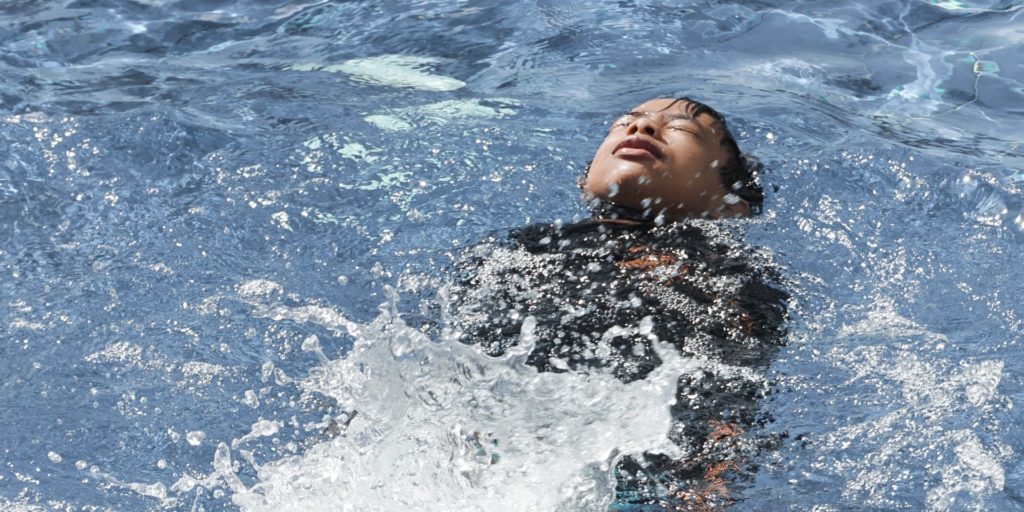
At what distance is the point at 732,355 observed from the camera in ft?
10.3

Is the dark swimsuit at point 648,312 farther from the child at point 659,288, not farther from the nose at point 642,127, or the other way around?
the nose at point 642,127

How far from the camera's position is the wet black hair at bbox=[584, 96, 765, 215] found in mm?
3973

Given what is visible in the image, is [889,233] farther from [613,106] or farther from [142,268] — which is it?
[142,268]

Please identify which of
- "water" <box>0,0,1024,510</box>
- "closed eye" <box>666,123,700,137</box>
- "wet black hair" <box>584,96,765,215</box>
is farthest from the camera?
"wet black hair" <box>584,96,765,215</box>

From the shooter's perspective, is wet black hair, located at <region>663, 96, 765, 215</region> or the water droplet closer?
the water droplet

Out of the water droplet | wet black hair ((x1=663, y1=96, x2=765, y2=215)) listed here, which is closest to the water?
the water droplet

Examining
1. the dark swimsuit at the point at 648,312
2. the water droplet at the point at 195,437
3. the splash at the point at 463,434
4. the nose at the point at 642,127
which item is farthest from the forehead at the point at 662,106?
the water droplet at the point at 195,437

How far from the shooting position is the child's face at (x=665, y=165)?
373 centimetres

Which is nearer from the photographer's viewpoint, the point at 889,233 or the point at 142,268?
the point at 142,268

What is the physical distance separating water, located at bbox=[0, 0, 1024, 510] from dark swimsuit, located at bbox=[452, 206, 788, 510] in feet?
0.27

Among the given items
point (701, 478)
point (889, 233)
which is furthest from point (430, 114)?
point (701, 478)

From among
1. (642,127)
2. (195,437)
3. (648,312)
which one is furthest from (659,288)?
(195,437)

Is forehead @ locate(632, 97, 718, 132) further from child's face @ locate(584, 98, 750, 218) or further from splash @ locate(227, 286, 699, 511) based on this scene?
splash @ locate(227, 286, 699, 511)

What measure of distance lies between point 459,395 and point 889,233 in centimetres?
187
